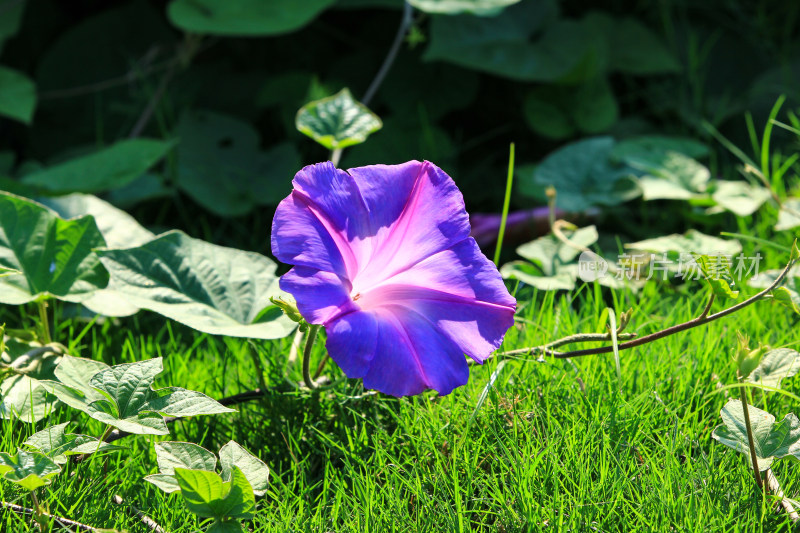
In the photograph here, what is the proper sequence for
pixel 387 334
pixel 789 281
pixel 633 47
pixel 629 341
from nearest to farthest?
1. pixel 387 334
2. pixel 629 341
3. pixel 789 281
4. pixel 633 47

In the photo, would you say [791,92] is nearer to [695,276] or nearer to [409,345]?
[695,276]

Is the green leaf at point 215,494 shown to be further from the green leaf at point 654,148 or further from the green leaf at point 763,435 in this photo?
the green leaf at point 654,148

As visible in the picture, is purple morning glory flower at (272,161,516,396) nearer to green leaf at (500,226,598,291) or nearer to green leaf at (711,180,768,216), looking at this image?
green leaf at (500,226,598,291)

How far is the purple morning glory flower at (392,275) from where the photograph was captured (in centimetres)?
115

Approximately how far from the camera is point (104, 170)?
213 centimetres

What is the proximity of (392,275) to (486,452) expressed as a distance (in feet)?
1.14

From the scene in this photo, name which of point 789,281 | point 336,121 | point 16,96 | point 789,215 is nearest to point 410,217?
point 336,121

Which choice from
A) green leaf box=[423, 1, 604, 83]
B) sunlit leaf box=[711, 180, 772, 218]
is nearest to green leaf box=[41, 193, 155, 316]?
green leaf box=[423, 1, 604, 83]

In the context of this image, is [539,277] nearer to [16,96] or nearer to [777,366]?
[777,366]

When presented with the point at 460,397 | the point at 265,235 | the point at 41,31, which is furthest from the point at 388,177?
the point at 41,31

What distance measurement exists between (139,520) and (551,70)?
1.99 metres

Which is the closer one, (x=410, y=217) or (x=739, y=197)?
(x=410, y=217)

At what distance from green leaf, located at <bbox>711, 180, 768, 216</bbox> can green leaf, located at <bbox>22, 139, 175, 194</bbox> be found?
1554 mm

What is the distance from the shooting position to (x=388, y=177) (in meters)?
1.27
